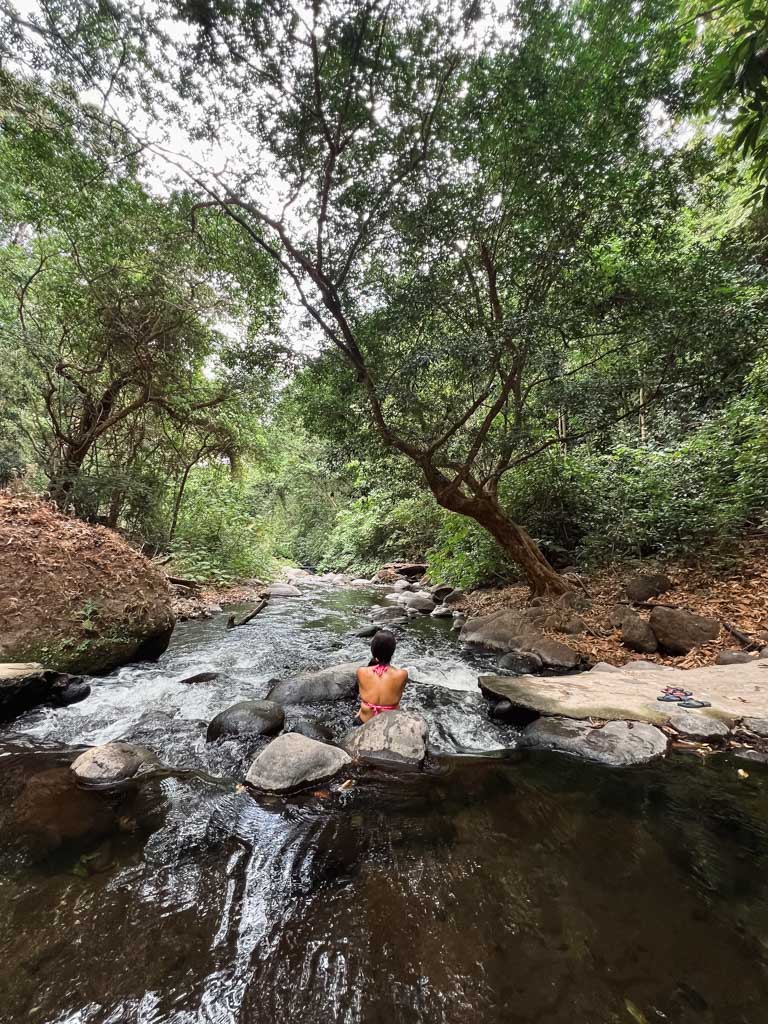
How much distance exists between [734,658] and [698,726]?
1941mm

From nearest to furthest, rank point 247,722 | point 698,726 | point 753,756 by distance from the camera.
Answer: point 753,756 → point 698,726 → point 247,722

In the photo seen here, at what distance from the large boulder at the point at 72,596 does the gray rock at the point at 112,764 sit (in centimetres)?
221

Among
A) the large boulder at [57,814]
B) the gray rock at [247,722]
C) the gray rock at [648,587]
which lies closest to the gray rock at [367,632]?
the gray rock at [247,722]

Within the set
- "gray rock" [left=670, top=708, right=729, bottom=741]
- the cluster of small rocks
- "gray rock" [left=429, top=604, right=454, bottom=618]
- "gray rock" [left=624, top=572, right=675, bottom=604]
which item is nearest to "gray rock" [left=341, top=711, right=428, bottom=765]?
the cluster of small rocks

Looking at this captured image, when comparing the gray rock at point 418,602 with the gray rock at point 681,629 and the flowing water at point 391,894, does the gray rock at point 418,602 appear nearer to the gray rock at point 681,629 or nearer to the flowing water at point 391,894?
the gray rock at point 681,629

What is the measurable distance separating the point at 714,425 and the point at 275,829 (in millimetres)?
9583

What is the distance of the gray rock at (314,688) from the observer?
457 cm

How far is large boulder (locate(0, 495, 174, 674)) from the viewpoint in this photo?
467 centimetres

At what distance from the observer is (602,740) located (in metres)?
3.38

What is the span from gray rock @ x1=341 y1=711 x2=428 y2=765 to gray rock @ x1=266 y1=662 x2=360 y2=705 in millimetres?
1126

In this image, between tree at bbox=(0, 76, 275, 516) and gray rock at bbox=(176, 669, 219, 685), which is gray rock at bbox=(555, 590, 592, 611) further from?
tree at bbox=(0, 76, 275, 516)

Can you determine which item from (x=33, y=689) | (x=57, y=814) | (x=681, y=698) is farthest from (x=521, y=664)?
(x=33, y=689)

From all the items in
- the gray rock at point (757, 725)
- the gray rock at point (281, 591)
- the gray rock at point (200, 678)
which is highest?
the gray rock at point (757, 725)

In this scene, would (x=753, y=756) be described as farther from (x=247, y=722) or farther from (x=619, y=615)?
(x=247, y=722)
